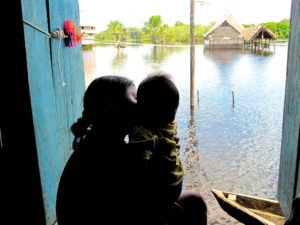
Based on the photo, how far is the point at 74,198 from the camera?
1146 mm

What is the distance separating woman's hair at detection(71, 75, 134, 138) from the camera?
1153mm

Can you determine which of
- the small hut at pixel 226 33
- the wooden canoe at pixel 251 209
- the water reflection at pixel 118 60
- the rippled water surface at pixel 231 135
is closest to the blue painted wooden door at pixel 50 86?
the wooden canoe at pixel 251 209

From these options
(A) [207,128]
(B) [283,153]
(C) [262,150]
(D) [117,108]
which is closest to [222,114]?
(A) [207,128]

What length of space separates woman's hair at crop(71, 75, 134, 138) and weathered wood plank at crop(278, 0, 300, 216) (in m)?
0.84

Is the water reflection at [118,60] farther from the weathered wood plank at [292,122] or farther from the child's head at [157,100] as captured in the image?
the child's head at [157,100]

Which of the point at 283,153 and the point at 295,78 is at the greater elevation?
the point at 295,78

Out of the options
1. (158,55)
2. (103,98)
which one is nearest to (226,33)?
(158,55)

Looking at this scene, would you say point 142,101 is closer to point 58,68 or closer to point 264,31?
point 58,68

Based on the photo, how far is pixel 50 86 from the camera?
1.89 meters

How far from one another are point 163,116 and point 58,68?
1.01 meters

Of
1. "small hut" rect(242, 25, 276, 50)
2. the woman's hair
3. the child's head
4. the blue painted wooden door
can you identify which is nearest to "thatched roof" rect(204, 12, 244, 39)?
"small hut" rect(242, 25, 276, 50)

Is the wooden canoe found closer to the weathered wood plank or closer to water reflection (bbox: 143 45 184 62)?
the weathered wood plank

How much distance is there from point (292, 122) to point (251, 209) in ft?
6.99

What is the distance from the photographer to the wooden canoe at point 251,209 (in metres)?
2.79
